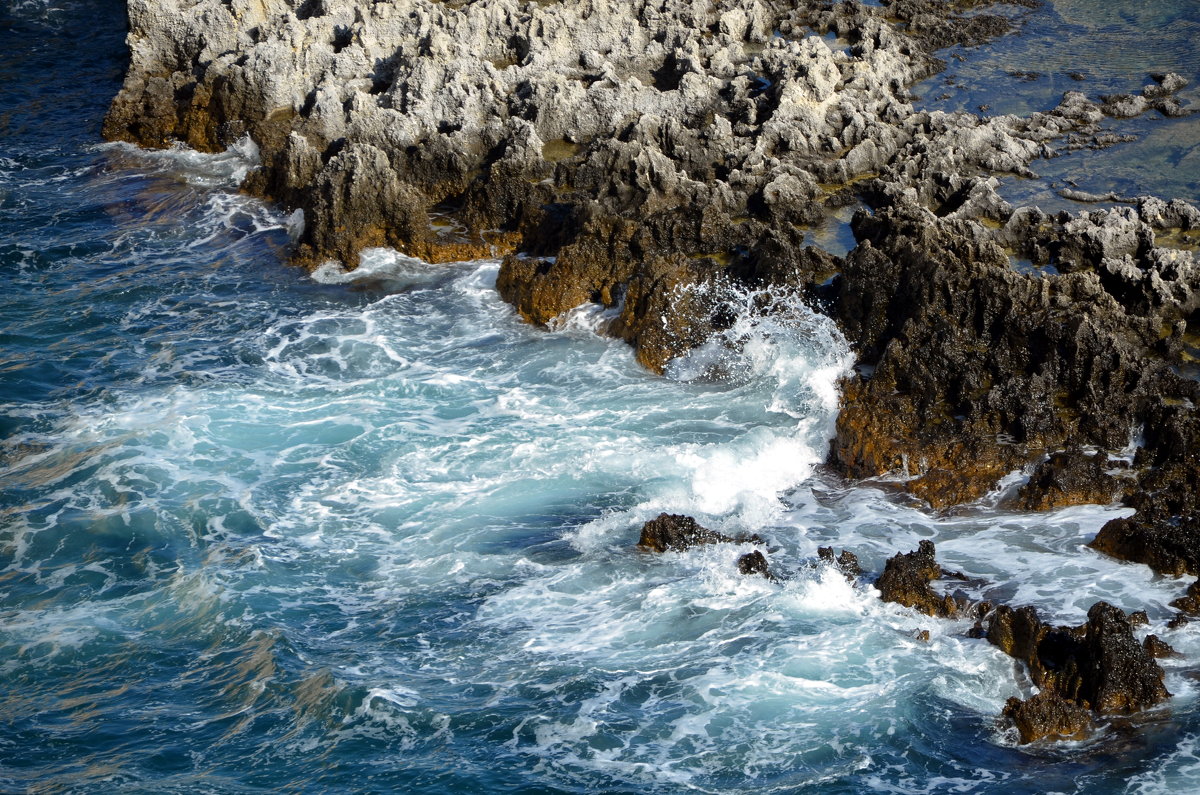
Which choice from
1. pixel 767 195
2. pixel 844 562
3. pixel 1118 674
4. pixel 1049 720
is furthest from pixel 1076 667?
pixel 767 195

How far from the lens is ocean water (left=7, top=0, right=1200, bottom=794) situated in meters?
12.0

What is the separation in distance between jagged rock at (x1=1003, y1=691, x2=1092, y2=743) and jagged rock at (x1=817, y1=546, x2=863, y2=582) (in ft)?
8.92

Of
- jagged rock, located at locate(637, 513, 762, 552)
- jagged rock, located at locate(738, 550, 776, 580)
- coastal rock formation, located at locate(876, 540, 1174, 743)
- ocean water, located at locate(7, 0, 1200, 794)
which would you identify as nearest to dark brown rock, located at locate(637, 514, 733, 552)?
jagged rock, located at locate(637, 513, 762, 552)

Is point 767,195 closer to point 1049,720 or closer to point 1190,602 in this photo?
point 1190,602

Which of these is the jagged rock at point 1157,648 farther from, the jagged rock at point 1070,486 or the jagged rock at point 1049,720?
the jagged rock at point 1070,486

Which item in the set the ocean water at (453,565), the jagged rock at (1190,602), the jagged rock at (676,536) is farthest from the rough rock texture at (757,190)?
the jagged rock at (676,536)

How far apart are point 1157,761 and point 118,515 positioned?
1256 cm

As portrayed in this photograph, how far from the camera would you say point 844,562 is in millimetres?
14141

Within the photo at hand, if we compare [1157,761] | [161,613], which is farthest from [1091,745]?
[161,613]

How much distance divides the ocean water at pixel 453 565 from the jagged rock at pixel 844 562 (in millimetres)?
159

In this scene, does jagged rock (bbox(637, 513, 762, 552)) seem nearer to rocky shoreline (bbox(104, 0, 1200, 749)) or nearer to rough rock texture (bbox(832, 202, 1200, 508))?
rocky shoreline (bbox(104, 0, 1200, 749))

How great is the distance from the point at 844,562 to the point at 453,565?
15.4 feet

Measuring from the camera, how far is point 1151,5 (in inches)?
1158

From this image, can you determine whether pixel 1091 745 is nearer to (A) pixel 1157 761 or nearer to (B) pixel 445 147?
(A) pixel 1157 761
